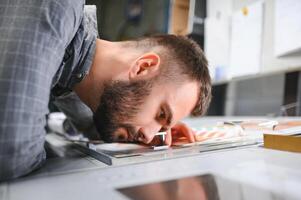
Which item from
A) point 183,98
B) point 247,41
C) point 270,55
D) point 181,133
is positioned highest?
point 247,41

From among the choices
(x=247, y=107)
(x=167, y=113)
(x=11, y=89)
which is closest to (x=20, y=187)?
(x=11, y=89)

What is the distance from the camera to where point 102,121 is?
0.87 m

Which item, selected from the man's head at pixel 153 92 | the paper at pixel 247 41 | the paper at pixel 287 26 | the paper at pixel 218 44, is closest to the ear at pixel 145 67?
the man's head at pixel 153 92

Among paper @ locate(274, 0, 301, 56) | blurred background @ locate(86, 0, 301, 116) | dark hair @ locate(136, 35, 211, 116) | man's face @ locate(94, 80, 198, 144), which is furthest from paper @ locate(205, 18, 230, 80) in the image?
man's face @ locate(94, 80, 198, 144)

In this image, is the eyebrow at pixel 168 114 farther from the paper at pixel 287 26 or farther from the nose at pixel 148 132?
the paper at pixel 287 26

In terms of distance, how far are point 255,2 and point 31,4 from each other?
163cm

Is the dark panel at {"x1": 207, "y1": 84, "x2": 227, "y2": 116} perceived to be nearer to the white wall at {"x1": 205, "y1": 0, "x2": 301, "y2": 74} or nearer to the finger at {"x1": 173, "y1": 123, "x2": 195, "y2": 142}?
the white wall at {"x1": 205, "y1": 0, "x2": 301, "y2": 74}

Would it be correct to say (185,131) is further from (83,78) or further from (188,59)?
(83,78)

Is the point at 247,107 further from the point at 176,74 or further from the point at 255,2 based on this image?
the point at 176,74

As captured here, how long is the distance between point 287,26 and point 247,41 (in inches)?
14.1

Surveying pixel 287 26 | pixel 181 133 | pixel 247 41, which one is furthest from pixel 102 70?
pixel 247 41

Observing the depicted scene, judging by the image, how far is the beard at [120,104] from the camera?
0.77m

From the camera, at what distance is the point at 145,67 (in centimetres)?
80

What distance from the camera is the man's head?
0.77 meters
